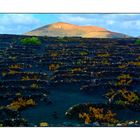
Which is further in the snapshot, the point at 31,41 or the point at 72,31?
the point at 31,41

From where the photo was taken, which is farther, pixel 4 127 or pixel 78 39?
pixel 78 39

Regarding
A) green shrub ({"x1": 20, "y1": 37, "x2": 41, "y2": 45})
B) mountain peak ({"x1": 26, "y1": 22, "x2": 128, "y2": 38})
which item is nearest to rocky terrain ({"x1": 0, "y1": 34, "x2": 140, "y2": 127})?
green shrub ({"x1": 20, "y1": 37, "x2": 41, "y2": 45})

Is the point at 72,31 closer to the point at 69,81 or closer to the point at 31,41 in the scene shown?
the point at 69,81

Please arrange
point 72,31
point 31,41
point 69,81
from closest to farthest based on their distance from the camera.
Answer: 1. point 69,81
2. point 72,31
3. point 31,41

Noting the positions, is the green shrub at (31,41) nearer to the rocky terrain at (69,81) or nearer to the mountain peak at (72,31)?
the rocky terrain at (69,81)

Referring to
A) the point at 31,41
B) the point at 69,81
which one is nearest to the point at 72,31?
the point at 69,81

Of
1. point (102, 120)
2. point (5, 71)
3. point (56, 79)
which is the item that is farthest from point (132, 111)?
point (5, 71)

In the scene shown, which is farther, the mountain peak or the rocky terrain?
the mountain peak

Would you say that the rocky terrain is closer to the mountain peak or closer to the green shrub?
the green shrub
